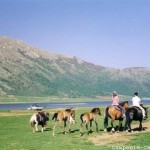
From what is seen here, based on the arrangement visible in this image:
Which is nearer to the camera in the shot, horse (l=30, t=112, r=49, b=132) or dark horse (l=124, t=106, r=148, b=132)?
dark horse (l=124, t=106, r=148, b=132)

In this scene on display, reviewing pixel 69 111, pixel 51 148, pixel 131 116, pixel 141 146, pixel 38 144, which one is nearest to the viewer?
pixel 141 146

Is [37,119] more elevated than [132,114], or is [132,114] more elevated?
[132,114]

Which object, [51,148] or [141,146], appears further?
[51,148]

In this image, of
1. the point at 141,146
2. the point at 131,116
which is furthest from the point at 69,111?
the point at 141,146

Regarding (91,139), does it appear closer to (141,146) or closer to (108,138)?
(108,138)

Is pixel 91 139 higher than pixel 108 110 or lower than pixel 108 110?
lower

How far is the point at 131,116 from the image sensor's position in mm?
32406

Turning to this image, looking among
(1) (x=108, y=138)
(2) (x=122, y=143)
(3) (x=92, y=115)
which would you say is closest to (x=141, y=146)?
(2) (x=122, y=143)

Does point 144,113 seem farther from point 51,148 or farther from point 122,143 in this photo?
point 51,148

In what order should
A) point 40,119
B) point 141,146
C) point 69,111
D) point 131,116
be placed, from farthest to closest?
point 40,119 → point 69,111 → point 131,116 → point 141,146

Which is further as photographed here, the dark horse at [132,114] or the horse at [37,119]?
the horse at [37,119]

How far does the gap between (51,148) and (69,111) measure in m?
9.98

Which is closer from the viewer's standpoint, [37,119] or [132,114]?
[132,114]

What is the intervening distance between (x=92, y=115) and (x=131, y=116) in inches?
146
